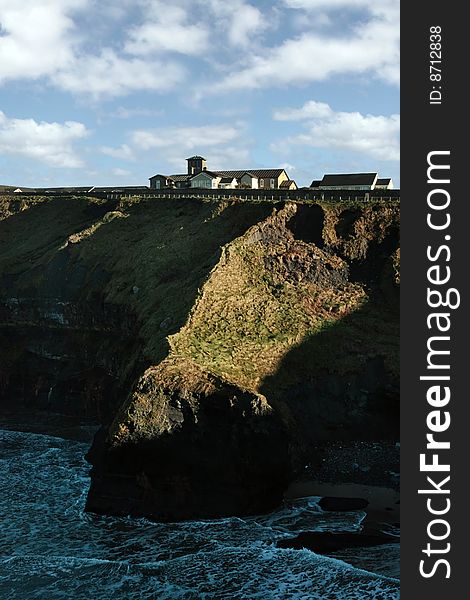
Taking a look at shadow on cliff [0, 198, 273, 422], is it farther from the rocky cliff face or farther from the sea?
the sea

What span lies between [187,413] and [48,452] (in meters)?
15.3

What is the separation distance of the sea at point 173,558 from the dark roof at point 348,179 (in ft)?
188

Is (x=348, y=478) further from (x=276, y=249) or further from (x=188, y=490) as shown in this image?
(x=276, y=249)

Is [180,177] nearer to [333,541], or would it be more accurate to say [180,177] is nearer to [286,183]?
[286,183]

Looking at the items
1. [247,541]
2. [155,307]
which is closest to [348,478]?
[247,541]

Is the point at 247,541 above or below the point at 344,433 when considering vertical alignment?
below

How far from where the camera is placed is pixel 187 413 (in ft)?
123

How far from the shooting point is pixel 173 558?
102 ft

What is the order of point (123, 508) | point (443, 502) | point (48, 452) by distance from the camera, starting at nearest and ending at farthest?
point (443, 502), point (123, 508), point (48, 452)

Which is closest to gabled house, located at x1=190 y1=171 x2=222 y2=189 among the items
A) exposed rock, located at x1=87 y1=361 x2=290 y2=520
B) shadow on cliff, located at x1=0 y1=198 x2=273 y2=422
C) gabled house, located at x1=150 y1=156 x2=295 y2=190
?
gabled house, located at x1=150 y1=156 x2=295 y2=190

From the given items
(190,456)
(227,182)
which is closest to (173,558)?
(190,456)

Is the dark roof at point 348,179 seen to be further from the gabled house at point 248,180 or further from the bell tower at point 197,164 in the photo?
the bell tower at point 197,164

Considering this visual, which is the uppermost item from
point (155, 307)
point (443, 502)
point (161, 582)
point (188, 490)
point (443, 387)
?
point (155, 307)

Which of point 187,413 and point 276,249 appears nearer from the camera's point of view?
point 187,413
